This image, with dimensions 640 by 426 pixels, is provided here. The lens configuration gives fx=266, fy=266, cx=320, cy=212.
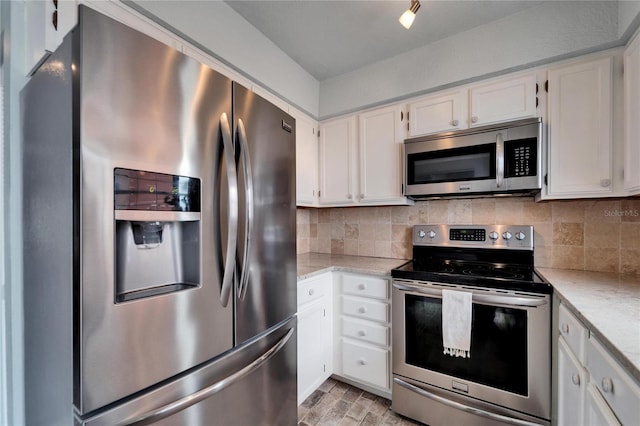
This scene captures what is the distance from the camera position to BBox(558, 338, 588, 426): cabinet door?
1.02 metres

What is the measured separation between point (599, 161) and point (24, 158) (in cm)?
272

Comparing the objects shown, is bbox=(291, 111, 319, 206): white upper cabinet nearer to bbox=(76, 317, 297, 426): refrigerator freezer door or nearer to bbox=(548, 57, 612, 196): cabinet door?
bbox=(76, 317, 297, 426): refrigerator freezer door

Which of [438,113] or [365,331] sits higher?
[438,113]

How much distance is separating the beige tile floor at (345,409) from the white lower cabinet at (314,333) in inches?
4.4

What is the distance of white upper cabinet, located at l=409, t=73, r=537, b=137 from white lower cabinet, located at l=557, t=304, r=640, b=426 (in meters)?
1.20

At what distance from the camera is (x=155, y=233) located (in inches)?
34.5

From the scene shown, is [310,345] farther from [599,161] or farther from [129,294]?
[599,161]

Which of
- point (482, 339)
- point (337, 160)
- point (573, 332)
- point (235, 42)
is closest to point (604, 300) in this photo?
point (573, 332)

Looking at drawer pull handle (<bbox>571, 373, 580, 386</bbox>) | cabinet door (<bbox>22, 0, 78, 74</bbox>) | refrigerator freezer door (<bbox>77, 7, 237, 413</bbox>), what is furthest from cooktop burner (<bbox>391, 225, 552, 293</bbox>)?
cabinet door (<bbox>22, 0, 78, 74</bbox>)

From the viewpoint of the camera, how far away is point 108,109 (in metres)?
0.70

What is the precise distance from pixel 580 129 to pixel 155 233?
223 centimetres

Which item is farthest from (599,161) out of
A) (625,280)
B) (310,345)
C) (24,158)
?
(24,158)

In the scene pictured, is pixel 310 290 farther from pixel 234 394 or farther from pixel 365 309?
pixel 234 394

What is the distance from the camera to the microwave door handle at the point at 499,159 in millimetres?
1694
